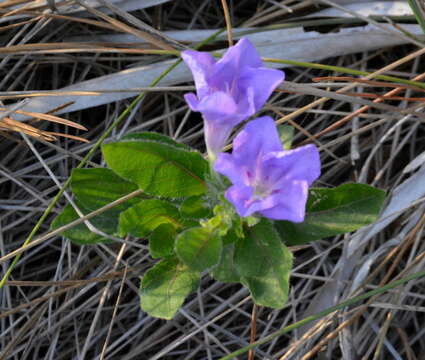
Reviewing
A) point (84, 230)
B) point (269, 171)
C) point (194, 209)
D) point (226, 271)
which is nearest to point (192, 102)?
point (269, 171)

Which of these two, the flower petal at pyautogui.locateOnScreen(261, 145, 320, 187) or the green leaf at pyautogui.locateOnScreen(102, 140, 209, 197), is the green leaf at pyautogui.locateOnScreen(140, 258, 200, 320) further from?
the flower petal at pyautogui.locateOnScreen(261, 145, 320, 187)

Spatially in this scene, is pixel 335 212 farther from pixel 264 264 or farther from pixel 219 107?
pixel 219 107

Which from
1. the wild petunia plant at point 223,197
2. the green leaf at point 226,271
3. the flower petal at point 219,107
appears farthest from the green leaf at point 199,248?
the flower petal at point 219,107

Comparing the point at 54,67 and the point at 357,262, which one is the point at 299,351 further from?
the point at 54,67

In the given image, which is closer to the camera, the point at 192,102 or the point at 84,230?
the point at 192,102

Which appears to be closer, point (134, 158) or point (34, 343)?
point (134, 158)

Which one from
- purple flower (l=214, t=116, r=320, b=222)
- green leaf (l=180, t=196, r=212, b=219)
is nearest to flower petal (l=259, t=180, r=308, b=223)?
purple flower (l=214, t=116, r=320, b=222)

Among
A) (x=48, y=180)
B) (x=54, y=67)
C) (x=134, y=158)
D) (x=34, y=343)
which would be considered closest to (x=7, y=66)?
(x=54, y=67)
